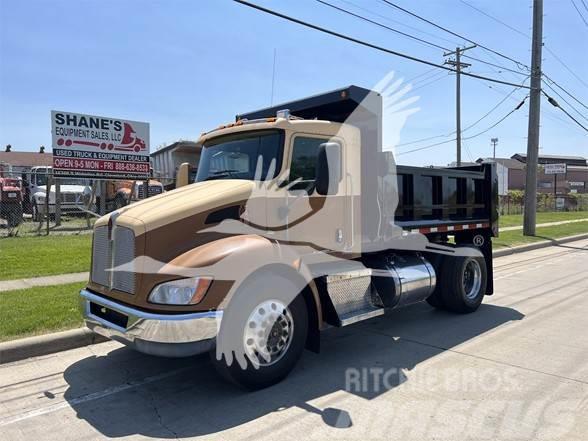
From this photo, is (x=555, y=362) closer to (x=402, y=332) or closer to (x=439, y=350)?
(x=439, y=350)

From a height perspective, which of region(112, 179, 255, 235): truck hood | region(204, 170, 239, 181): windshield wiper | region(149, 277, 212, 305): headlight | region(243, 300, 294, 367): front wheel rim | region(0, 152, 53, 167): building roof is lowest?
region(243, 300, 294, 367): front wheel rim

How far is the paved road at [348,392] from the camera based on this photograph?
376cm

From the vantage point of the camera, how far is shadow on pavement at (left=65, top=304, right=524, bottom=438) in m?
3.91

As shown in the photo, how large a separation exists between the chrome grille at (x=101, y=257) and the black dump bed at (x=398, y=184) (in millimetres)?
2584

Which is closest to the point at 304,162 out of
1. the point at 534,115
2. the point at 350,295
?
the point at 350,295

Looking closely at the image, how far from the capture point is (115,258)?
14.8ft

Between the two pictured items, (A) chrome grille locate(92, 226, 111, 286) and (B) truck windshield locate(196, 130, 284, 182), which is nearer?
(A) chrome grille locate(92, 226, 111, 286)

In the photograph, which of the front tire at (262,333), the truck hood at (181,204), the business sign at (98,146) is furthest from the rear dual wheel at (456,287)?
the business sign at (98,146)

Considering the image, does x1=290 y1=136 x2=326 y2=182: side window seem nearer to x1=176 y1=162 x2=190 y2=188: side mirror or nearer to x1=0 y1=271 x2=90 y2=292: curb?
x1=176 y1=162 x2=190 y2=188: side mirror

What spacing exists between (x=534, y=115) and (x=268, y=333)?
62.4 ft

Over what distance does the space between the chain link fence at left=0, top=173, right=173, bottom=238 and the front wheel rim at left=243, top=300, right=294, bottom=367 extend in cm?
1248

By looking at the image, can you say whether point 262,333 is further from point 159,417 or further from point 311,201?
point 311,201

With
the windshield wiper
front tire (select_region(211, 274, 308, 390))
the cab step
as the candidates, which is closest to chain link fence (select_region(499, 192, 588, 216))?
the cab step

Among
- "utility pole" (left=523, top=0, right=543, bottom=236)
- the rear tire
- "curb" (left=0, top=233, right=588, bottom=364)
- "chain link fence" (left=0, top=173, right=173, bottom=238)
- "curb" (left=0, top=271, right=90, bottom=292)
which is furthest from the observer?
"utility pole" (left=523, top=0, right=543, bottom=236)
